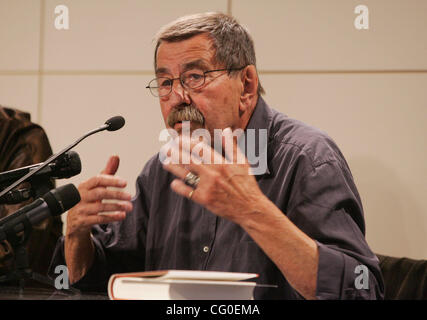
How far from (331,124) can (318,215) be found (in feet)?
2.53

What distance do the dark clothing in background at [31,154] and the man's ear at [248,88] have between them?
901mm

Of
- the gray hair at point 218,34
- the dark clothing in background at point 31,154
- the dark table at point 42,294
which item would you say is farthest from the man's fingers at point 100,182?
the dark clothing in background at point 31,154

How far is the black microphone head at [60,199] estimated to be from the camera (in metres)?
0.92

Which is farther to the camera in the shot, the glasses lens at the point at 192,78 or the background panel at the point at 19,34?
the background panel at the point at 19,34

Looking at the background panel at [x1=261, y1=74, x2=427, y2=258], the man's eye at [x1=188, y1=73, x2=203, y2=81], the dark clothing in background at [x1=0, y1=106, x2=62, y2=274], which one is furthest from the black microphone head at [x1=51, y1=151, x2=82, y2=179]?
the background panel at [x1=261, y1=74, x2=427, y2=258]

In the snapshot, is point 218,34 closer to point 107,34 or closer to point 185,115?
point 185,115

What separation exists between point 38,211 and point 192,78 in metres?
0.65

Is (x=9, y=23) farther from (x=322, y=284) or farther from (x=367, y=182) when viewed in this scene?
(x=322, y=284)

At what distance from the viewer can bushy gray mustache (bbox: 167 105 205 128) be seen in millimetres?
1372

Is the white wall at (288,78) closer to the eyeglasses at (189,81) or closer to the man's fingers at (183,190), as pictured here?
the eyeglasses at (189,81)

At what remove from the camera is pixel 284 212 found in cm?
132
